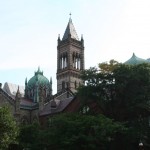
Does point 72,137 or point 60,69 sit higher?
point 60,69

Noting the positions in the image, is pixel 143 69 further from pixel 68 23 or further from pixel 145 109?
pixel 68 23

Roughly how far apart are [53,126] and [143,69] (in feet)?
49.9

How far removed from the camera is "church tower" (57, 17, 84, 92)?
106 meters

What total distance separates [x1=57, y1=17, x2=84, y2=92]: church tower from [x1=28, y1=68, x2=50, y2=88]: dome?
5.74 meters

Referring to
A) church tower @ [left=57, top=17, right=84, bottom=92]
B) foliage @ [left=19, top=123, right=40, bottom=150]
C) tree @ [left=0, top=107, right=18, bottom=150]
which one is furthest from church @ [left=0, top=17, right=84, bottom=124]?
tree @ [left=0, top=107, right=18, bottom=150]

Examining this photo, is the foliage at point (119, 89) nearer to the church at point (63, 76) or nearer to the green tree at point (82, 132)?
the green tree at point (82, 132)

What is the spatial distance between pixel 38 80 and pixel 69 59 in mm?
11803

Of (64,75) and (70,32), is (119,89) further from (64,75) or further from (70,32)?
(70,32)

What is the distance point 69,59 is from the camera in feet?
351

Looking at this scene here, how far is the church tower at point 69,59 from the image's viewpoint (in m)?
106

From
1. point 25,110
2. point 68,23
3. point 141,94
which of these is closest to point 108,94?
point 141,94

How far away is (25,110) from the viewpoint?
8769 centimetres

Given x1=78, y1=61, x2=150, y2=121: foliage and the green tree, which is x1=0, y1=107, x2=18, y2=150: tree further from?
x1=78, y1=61, x2=150, y2=121: foliage

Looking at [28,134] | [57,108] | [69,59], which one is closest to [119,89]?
[28,134]
